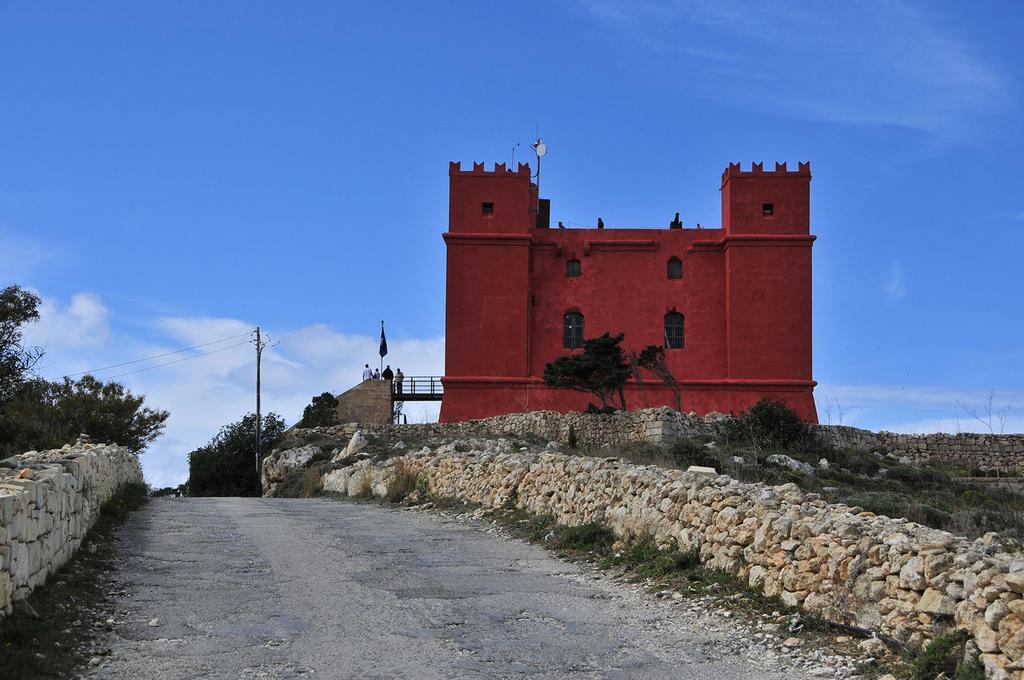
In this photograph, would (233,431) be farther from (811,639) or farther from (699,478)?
(811,639)

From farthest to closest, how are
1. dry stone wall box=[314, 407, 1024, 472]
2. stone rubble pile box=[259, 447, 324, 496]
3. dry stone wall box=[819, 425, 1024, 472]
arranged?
dry stone wall box=[819, 425, 1024, 472], stone rubble pile box=[259, 447, 324, 496], dry stone wall box=[314, 407, 1024, 472]

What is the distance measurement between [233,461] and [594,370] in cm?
1755

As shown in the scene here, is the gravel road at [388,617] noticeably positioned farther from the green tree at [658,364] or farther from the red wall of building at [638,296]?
the red wall of building at [638,296]

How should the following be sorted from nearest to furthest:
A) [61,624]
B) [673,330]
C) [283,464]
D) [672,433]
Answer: [61,624] → [672,433] → [283,464] → [673,330]

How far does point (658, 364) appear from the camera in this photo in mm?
37938

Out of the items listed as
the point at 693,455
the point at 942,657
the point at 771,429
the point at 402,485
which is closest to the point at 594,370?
the point at 771,429

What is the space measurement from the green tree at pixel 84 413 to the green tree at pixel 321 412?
7.34 metres

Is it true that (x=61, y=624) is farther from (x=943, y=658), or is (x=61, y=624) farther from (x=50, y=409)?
(x=50, y=409)

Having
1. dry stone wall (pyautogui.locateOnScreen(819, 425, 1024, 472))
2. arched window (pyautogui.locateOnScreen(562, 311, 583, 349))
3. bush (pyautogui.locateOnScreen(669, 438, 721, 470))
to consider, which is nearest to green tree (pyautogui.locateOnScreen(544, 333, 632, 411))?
arched window (pyautogui.locateOnScreen(562, 311, 583, 349))

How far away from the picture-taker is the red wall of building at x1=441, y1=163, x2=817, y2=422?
39281 millimetres

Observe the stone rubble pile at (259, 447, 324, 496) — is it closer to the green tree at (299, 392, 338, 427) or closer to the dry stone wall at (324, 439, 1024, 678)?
the green tree at (299, 392, 338, 427)

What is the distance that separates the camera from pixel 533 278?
41.0 m

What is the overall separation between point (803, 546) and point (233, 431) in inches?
1613

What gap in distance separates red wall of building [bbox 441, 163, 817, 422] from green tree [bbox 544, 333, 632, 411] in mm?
3302
